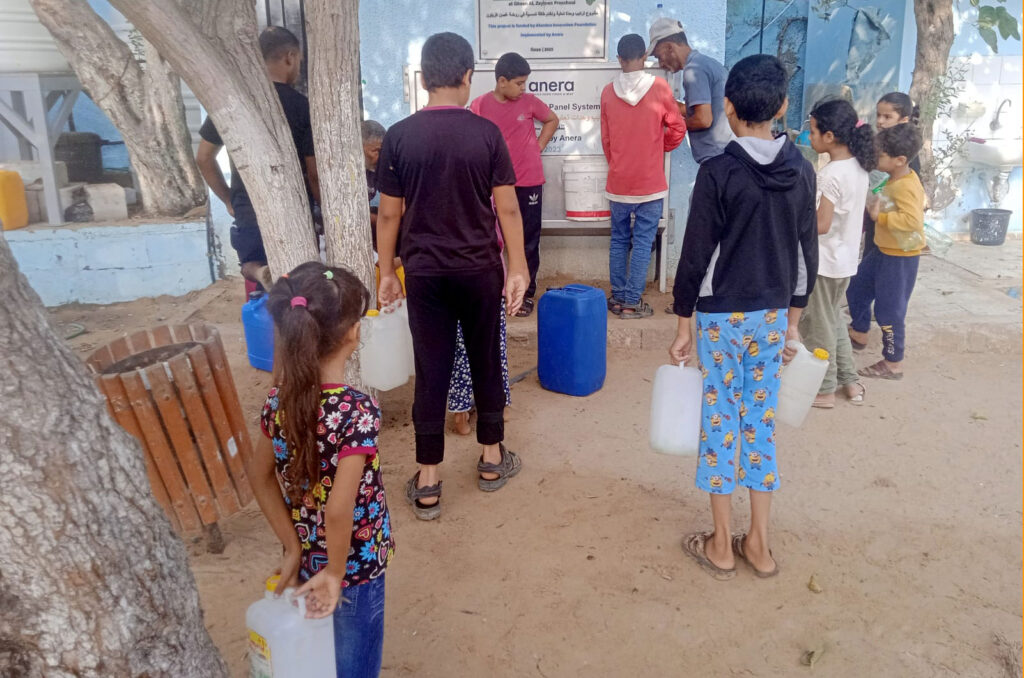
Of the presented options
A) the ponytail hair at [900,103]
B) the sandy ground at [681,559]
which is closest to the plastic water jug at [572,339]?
the sandy ground at [681,559]

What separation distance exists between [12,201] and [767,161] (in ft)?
20.4

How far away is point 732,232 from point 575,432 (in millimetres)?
1880

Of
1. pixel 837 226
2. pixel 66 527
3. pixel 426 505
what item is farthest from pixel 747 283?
pixel 66 527

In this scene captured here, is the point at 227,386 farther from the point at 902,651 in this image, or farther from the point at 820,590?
the point at 902,651

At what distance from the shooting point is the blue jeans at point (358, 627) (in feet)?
6.55

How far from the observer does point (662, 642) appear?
271 centimetres

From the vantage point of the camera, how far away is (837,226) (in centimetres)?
428

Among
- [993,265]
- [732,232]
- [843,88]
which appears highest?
[843,88]

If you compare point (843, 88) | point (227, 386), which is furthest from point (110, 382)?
point (843, 88)

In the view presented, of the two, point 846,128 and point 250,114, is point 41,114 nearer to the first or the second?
point 250,114

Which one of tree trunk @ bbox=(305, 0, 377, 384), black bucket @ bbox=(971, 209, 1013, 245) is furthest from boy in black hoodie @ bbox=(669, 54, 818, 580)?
black bucket @ bbox=(971, 209, 1013, 245)

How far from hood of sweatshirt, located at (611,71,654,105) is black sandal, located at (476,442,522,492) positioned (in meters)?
2.80

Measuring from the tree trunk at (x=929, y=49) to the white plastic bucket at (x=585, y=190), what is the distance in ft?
8.46

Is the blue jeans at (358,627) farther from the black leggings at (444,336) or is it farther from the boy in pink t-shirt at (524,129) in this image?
the boy in pink t-shirt at (524,129)
